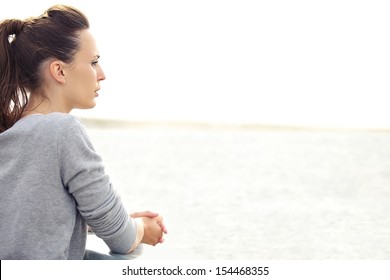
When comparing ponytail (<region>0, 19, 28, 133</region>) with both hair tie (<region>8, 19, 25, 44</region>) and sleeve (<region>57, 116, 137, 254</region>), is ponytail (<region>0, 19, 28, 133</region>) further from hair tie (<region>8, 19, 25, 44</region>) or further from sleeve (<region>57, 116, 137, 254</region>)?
sleeve (<region>57, 116, 137, 254</region>)

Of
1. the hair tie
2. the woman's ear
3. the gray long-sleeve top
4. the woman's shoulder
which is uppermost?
the hair tie

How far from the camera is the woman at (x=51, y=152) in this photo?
877 millimetres

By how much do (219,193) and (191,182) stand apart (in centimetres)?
35

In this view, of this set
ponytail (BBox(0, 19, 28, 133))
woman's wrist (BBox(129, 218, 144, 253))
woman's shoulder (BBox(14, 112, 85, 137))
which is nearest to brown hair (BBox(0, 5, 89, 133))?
ponytail (BBox(0, 19, 28, 133))

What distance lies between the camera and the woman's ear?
97cm

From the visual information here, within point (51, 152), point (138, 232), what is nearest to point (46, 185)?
point (51, 152)

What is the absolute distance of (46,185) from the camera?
0.88 m

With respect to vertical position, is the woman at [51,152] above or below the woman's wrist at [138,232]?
above

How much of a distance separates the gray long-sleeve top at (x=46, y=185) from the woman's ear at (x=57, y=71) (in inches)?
3.7

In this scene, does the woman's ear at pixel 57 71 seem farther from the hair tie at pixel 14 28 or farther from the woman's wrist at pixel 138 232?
the woman's wrist at pixel 138 232

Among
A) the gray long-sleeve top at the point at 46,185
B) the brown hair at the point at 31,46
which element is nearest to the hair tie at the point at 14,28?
the brown hair at the point at 31,46

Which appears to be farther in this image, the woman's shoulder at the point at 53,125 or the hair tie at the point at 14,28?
the hair tie at the point at 14,28

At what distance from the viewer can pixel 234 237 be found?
2.55 m

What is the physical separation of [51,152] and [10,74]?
194 mm
